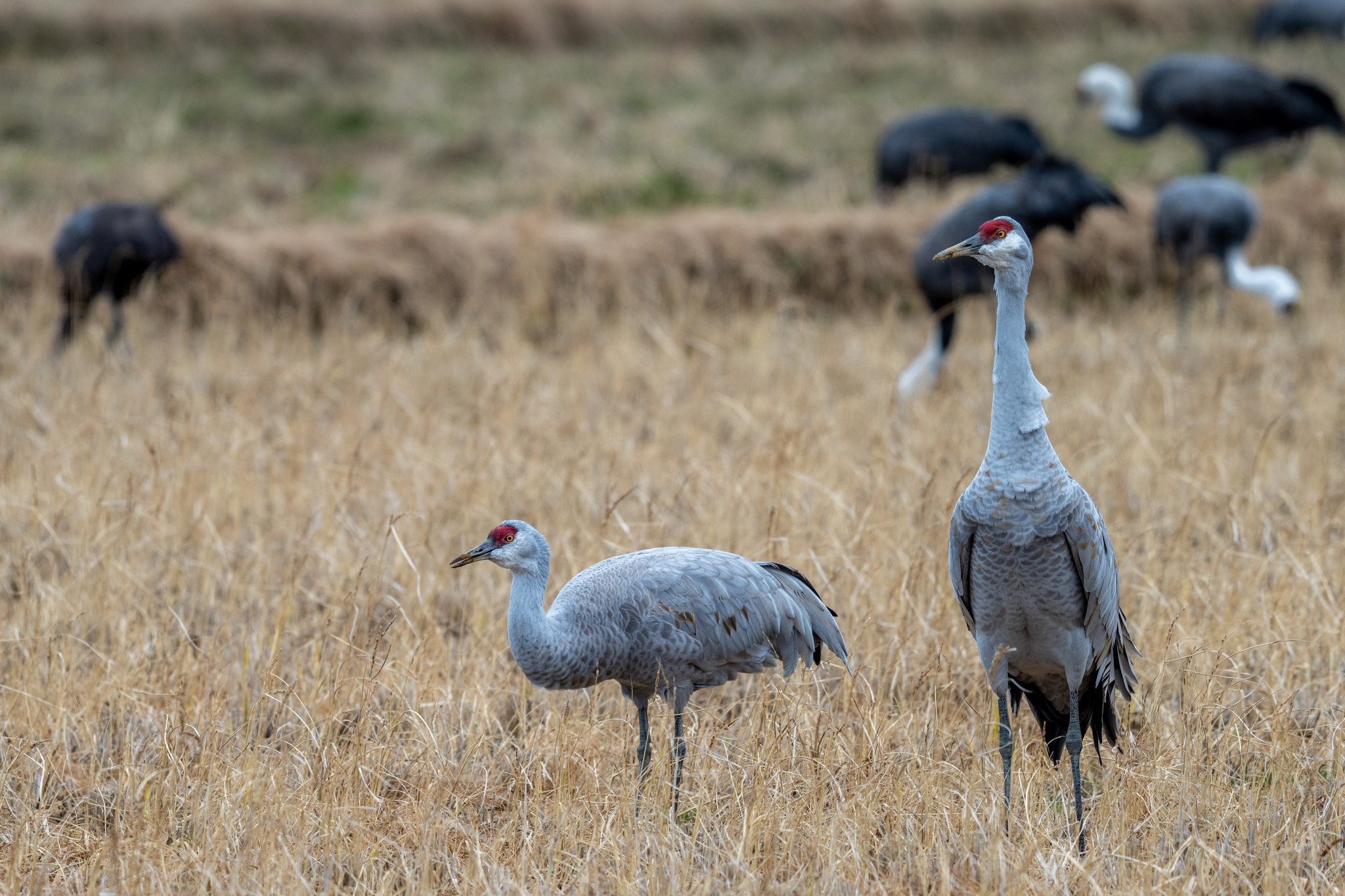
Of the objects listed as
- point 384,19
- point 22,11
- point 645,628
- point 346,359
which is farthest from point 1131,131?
point 22,11

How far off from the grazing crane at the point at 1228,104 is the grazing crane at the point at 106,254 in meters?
8.17

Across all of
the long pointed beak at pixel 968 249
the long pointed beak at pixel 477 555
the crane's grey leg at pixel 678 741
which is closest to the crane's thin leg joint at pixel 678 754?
the crane's grey leg at pixel 678 741

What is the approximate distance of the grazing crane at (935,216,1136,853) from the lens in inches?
108

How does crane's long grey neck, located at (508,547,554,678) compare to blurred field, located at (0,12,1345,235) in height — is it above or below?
below

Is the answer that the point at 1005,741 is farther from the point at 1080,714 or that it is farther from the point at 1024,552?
the point at 1024,552

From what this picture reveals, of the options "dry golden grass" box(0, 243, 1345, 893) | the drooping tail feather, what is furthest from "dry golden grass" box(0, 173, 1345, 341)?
the drooping tail feather

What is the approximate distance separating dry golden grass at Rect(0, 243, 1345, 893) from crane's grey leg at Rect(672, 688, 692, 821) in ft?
0.14

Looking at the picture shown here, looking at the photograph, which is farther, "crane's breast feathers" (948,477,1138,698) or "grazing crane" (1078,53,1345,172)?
"grazing crane" (1078,53,1345,172)

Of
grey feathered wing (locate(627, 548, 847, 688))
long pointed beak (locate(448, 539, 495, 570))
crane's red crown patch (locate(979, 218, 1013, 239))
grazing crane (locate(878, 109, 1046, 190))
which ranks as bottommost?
grey feathered wing (locate(627, 548, 847, 688))

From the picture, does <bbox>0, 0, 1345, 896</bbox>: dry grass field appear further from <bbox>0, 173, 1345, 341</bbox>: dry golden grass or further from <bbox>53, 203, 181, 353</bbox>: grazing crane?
<bbox>53, 203, 181, 353</bbox>: grazing crane

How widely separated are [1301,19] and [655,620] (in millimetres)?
16591

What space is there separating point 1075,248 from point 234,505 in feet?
21.2

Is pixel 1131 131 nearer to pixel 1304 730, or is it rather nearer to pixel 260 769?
pixel 1304 730

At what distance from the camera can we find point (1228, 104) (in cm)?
1041
